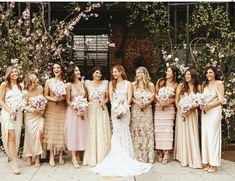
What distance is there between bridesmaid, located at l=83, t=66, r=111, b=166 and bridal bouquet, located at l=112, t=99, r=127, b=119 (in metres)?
0.31

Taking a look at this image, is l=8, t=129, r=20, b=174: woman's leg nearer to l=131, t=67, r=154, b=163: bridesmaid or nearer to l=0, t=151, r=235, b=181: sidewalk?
l=0, t=151, r=235, b=181: sidewalk

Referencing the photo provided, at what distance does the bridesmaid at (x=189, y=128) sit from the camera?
7.99m

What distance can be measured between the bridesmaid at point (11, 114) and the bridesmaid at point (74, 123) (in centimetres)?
94

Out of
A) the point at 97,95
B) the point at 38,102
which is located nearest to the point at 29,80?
the point at 38,102

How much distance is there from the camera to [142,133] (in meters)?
8.23

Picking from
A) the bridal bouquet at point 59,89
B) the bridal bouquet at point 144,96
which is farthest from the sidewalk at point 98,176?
the bridal bouquet at point 59,89

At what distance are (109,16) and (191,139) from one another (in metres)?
5.62

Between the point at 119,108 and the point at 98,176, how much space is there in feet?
4.32

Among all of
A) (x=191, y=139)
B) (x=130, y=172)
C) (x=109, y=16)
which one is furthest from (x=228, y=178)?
(x=109, y=16)

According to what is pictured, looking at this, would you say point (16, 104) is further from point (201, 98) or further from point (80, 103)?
point (201, 98)

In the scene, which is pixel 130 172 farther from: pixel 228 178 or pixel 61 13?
pixel 61 13

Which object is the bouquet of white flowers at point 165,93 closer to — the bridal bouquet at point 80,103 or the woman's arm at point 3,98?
the bridal bouquet at point 80,103

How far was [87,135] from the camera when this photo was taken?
812cm

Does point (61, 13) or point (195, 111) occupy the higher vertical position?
point (61, 13)
